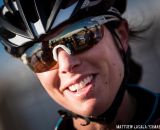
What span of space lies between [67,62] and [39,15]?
0.29m

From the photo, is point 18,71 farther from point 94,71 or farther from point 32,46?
point 94,71

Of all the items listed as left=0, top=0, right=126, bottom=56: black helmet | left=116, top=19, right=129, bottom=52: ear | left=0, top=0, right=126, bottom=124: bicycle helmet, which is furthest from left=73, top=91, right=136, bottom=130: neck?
left=0, top=0, right=126, bottom=56: black helmet

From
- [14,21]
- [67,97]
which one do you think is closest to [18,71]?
[14,21]

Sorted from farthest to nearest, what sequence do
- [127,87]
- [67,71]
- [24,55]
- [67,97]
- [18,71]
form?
[18,71], [127,87], [24,55], [67,97], [67,71]

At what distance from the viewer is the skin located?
1368 millimetres

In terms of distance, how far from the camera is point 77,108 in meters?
1.43

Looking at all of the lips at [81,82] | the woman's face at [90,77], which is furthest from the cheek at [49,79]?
the lips at [81,82]

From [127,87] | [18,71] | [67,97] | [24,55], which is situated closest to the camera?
[67,97]

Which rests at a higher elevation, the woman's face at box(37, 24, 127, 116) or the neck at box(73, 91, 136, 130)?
the woman's face at box(37, 24, 127, 116)

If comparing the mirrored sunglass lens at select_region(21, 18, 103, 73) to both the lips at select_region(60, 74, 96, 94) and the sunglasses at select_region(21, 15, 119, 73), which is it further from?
the lips at select_region(60, 74, 96, 94)

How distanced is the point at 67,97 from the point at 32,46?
0.96 ft

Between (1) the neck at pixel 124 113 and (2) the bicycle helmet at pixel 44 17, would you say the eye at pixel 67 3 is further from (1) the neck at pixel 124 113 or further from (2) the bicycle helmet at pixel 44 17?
(1) the neck at pixel 124 113

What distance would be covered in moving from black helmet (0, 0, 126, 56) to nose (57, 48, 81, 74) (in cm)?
13

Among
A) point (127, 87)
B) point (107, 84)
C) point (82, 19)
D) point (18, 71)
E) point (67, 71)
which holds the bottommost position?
point (18, 71)
